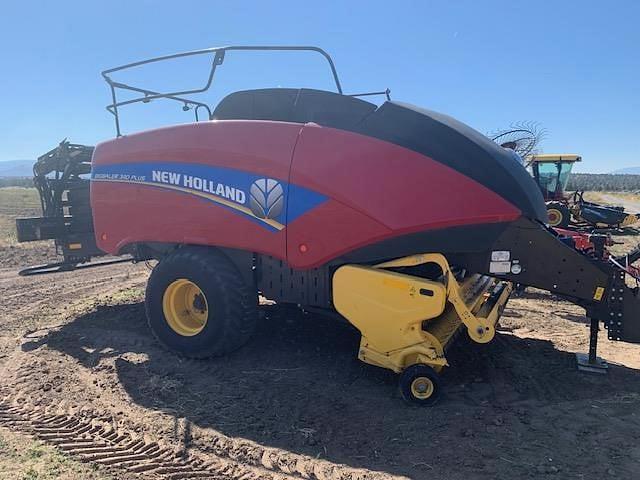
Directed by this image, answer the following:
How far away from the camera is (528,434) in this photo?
311 centimetres

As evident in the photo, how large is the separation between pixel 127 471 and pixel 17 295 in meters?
5.38

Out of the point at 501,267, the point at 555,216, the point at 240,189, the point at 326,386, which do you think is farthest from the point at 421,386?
the point at 555,216

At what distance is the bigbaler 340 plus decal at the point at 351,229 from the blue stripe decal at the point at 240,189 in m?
0.01

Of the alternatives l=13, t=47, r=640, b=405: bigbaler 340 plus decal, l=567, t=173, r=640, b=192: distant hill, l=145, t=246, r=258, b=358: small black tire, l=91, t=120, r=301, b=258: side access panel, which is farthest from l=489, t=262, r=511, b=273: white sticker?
l=567, t=173, r=640, b=192: distant hill

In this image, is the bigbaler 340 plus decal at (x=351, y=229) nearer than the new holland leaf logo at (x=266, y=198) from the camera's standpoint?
Yes

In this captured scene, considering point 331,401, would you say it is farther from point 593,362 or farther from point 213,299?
point 593,362

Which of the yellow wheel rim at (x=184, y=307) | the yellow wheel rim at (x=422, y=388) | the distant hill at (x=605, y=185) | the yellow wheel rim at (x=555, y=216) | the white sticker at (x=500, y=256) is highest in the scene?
the distant hill at (x=605, y=185)

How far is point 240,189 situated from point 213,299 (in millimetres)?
987

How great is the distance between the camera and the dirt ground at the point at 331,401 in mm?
2883

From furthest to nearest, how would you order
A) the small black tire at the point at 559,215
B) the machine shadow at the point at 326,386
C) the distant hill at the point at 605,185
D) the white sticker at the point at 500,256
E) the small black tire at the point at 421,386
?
1. the distant hill at the point at 605,185
2. the small black tire at the point at 559,215
3. the white sticker at the point at 500,256
4. the small black tire at the point at 421,386
5. the machine shadow at the point at 326,386

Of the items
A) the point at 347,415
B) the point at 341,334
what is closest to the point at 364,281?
the point at 347,415

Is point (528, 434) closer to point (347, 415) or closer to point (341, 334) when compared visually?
point (347, 415)

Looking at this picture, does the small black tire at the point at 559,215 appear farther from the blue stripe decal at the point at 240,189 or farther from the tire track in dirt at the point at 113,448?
the tire track in dirt at the point at 113,448

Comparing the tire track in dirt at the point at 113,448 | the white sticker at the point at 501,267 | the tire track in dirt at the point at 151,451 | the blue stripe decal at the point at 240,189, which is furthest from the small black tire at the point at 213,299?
the white sticker at the point at 501,267
